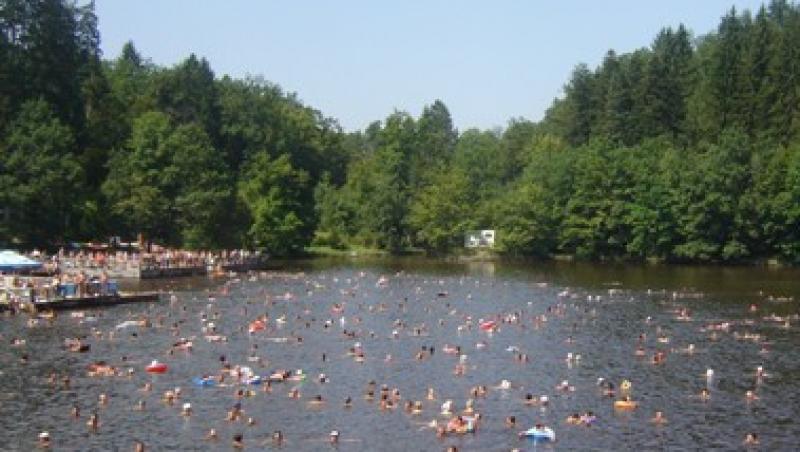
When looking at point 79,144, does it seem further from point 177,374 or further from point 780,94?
point 780,94

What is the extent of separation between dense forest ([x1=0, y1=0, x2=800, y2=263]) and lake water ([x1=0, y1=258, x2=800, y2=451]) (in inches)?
830

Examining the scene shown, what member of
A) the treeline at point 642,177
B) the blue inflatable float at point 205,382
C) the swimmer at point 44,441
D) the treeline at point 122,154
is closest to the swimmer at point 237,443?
the swimmer at point 44,441

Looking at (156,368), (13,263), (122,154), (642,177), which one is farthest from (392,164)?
(156,368)

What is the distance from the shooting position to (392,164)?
166875 millimetres

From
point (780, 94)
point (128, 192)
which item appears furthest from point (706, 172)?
point (128, 192)

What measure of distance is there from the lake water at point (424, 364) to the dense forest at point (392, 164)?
21.1 meters

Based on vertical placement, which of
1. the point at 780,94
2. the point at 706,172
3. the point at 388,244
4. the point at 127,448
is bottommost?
the point at 127,448

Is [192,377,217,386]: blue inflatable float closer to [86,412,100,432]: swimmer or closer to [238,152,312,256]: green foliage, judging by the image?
[86,412,100,432]: swimmer

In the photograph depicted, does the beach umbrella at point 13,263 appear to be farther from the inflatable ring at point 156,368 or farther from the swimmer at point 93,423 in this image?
the swimmer at point 93,423

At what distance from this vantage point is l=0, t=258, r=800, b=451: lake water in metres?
44.8

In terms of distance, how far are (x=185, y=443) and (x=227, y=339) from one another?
26.2 m

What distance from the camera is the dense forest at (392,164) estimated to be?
118938 mm

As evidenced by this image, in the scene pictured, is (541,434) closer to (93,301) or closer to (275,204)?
(93,301)

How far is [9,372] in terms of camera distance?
5541 centimetres
